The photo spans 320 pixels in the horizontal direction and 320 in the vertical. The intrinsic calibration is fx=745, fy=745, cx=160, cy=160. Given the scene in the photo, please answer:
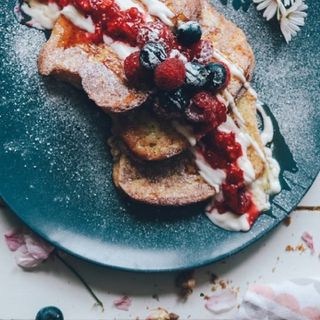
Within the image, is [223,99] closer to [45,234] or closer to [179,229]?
[179,229]

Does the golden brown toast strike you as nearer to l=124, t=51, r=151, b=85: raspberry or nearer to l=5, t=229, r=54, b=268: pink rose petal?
l=124, t=51, r=151, b=85: raspberry

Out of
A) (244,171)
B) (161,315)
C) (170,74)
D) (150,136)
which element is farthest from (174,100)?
(161,315)

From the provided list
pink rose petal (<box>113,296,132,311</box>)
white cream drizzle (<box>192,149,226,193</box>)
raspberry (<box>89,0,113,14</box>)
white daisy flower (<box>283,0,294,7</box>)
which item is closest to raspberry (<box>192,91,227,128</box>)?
white cream drizzle (<box>192,149,226,193</box>)

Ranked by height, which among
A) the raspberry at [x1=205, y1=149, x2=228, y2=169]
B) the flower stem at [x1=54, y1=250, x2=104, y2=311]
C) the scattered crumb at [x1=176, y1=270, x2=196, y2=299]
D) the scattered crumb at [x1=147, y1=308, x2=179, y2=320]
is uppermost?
the raspberry at [x1=205, y1=149, x2=228, y2=169]

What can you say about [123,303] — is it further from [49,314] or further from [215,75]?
[215,75]

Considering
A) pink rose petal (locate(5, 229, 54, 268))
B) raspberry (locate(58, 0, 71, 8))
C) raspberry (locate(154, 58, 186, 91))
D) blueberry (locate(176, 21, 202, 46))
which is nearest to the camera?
raspberry (locate(154, 58, 186, 91))

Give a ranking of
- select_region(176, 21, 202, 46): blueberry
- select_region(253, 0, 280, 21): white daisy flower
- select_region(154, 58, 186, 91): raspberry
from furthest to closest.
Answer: select_region(253, 0, 280, 21): white daisy flower
select_region(176, 21, 202, 46): blueberry
select_region(154, 58, 186, 91): raspberry
